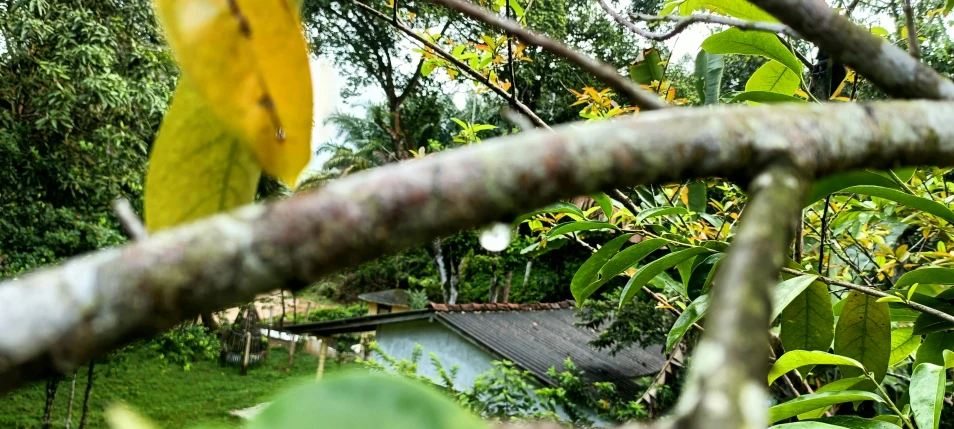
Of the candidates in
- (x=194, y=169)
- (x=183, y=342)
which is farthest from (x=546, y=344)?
(x=194, y=169)

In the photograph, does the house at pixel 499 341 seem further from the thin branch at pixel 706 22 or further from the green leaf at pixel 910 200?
the thin branch at pixel 706 22

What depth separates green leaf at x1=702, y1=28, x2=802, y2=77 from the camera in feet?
2.15

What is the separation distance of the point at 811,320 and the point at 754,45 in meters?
0.31

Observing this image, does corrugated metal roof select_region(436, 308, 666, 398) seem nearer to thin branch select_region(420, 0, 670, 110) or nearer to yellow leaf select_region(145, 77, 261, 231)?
thin branch select_region(420, 0, 670, 110)

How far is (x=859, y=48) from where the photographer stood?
0.81 ft

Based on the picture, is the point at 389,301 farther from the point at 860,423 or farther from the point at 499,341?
the point at 860,423

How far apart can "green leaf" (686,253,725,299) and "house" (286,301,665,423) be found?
403 cm

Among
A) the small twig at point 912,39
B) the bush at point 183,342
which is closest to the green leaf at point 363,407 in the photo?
the small twig at point 912,39

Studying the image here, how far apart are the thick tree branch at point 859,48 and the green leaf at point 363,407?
21 cm

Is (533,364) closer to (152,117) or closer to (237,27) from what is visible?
(152,117)

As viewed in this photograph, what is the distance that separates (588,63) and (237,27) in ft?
0.56

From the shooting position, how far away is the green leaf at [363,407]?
0.12 m

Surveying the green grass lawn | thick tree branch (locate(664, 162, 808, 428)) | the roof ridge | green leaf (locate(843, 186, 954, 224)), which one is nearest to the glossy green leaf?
green leaf (locate(843, 186, 954, 224))

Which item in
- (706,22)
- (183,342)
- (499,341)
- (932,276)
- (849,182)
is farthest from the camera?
(499,341)
